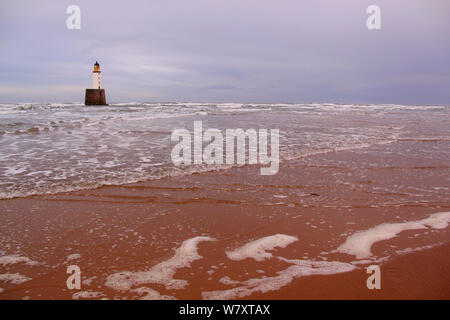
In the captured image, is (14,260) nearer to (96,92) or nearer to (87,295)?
(87,295)

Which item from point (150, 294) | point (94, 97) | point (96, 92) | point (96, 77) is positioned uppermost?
point (96, 77)

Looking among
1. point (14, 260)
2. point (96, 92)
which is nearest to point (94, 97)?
point (96, 92)

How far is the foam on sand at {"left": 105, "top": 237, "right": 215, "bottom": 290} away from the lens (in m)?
2.41

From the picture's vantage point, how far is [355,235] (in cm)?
333

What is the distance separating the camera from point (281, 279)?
2496 millimetres

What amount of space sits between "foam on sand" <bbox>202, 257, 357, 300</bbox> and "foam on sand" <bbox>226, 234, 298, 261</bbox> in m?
0.20

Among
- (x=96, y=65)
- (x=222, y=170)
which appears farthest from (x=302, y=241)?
(x=96, y=65)

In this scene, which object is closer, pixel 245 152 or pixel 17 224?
pixel 17 224

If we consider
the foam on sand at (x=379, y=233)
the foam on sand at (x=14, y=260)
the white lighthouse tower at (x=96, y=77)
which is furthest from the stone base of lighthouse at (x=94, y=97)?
the foam on sand at (x=379, y=233)

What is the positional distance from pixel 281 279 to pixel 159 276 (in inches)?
37.3

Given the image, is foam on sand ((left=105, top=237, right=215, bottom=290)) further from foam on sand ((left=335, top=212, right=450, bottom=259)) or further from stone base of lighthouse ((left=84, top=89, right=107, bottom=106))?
stone base of lighthouse ((left=84, top=89, right=107, bottom=106))
